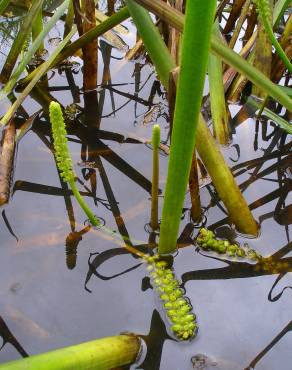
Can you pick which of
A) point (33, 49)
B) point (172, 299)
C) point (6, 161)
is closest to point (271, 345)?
point (172, 299)

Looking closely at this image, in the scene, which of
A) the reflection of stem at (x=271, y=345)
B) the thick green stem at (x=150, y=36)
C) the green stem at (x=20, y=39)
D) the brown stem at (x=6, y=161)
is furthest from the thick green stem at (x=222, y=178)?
the green stem at (x=20, y=39)

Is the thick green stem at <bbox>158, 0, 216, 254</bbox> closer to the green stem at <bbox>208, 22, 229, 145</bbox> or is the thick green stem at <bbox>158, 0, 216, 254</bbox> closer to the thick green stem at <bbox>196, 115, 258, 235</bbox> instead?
the thick green stem at <bbox>196, 115, 258, 235</bbox>

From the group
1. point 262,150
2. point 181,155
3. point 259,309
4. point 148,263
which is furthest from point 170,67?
point 262,150

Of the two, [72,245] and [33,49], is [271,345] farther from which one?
[33,49]

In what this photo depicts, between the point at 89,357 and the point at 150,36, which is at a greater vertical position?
the point at 150,36

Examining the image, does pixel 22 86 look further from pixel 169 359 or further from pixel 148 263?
pixel 169 359

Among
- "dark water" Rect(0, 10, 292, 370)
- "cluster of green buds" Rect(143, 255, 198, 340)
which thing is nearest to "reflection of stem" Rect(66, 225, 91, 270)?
"dark water" Rect(0, 10, 292, 370)

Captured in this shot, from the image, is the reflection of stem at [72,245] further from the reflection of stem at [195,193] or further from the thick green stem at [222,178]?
the thick green stem at [222,178]
